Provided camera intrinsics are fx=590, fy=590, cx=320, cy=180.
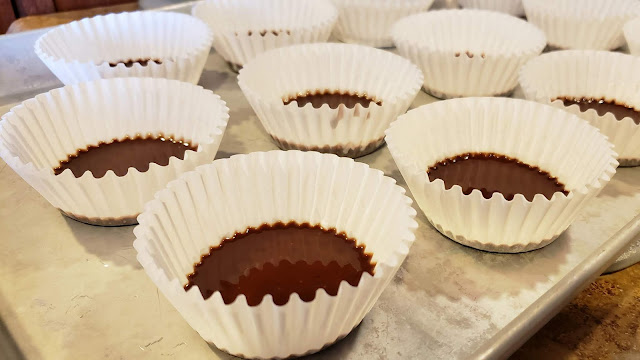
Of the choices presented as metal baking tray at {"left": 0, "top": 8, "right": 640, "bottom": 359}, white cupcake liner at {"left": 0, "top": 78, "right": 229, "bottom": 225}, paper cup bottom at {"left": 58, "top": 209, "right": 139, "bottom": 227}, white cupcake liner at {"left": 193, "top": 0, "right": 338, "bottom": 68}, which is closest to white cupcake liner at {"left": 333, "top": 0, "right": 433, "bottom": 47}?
white cupcake liner at {"left": 193, "top": 0, "right": 338, "bottom": 68}

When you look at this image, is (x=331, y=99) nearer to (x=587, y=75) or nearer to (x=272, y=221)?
(x=272, y=221)

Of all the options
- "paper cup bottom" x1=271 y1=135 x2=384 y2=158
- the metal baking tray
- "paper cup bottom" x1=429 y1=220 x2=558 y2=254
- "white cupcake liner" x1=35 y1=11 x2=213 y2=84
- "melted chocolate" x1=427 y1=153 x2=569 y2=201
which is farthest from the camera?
"white cupcake liner" x1=35 y1=11 x2=213 y2=84

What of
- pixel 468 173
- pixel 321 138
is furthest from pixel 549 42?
pixel 321 138

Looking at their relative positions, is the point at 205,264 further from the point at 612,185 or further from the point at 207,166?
the point at 612,185

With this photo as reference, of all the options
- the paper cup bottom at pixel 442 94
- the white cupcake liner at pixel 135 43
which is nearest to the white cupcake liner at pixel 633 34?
the paper cup bottom at pixel 442 94

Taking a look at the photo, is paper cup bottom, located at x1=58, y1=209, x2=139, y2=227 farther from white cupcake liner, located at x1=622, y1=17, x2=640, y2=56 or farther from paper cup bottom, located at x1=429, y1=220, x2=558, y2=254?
white cupcake liner, located at x1=622, y1=17, x2=640, y2=56

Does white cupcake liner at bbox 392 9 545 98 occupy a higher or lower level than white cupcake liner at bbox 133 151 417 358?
lower

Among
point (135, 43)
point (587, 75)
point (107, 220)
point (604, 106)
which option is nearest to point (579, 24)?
point (587, 75)
